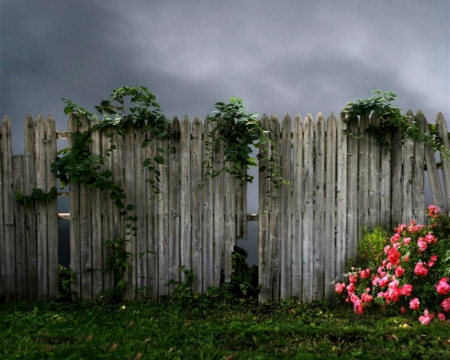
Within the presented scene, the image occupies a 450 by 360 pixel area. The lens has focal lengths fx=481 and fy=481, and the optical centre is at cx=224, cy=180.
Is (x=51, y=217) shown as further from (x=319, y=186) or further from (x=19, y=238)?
(x=319, y=186)

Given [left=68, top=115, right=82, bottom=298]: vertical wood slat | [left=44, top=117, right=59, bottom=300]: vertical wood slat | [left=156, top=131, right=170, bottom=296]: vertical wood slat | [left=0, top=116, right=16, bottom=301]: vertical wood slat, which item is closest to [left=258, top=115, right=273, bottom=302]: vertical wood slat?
[left=156, top=131, right=170, bottom=296]: vertical wood slat

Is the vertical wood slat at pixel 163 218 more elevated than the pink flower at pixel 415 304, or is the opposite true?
the vertical wood slat at pixel 163 218

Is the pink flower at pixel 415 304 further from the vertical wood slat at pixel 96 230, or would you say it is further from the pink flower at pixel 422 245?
the vertical wood slat at pixel 96 230

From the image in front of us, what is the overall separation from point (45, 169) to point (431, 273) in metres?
4.87

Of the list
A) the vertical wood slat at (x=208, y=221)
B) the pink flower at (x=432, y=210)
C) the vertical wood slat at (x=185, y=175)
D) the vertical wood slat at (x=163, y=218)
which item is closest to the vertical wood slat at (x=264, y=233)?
the vertical wood slat at (x=208, y=221)

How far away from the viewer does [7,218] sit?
20.4ft

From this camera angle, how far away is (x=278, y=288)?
245 inches

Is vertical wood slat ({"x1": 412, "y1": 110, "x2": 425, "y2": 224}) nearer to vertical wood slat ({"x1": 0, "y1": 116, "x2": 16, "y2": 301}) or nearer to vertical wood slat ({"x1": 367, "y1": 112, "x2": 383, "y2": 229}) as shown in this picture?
vertical wood slat ({"x1": 367, "y1": 112, "x2": 383, "y2": 229})

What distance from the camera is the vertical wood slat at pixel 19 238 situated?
6.16 metres

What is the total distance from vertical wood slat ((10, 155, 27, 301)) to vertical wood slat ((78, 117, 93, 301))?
30.2 inches

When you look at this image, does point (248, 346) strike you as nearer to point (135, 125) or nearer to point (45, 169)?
point (135, 125)

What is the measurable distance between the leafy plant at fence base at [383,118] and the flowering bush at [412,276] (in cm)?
108

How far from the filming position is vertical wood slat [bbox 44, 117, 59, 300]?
6.13 metres

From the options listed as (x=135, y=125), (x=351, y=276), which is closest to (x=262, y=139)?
(x=135, y=125)
